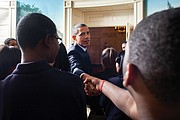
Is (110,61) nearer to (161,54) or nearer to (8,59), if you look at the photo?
(8,59)

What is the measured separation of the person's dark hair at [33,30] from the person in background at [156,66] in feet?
1.68

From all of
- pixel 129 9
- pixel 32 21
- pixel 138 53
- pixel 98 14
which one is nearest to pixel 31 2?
pixel 98 14

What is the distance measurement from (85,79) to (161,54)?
0.97m

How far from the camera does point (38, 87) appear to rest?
0.94m

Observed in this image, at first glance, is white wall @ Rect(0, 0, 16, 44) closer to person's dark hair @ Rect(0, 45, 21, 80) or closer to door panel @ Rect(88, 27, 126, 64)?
door panel @ Rect(88, 27, 126, 64)

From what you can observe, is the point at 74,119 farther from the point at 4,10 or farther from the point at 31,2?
the point at 4,10

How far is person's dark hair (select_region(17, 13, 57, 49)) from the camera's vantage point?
3.29ft

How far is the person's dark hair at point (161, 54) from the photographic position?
1.65 feet

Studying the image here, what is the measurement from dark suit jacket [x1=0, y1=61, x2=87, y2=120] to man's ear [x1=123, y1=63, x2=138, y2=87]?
420mm

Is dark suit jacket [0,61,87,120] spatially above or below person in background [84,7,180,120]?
below

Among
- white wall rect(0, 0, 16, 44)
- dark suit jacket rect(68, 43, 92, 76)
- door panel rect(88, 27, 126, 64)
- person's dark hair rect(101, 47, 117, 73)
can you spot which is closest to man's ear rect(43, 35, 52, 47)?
dark suit jacket rect(68, 43, 92, 76)

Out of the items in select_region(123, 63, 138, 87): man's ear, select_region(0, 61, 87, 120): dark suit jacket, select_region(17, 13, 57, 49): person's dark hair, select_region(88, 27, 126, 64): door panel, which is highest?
select_region(88, 27, 126, 64): door panel

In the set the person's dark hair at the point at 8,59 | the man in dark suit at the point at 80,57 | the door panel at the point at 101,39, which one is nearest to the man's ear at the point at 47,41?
the person's dark hair at the point at 8,59

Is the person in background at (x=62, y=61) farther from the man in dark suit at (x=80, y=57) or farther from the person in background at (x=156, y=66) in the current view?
the person in background at (x=156, y=66)
